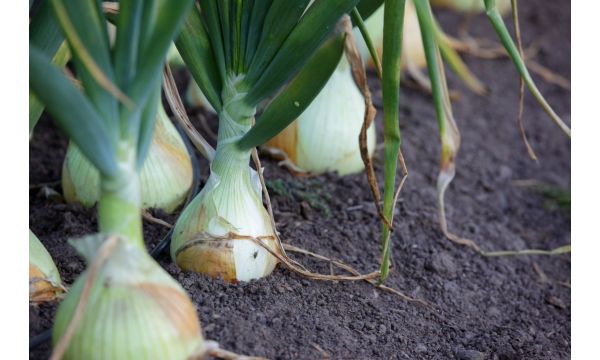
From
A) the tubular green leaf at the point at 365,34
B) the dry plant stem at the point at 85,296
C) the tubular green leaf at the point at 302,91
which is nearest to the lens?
the dry plant stem at the point at 85,296

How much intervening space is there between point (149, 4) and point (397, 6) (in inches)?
13.1

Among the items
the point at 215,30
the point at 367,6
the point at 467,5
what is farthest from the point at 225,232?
the point at 467,5

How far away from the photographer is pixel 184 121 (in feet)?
4.16

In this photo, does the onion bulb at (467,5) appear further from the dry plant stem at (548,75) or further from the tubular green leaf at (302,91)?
the tubular green leaf at (302,91)

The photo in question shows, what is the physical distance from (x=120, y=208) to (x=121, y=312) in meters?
0.12

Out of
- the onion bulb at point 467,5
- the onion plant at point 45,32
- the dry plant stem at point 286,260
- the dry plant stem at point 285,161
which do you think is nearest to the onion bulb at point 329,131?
the dry plant stem at point 285,161

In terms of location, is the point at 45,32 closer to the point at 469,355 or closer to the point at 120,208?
the point at 120,208

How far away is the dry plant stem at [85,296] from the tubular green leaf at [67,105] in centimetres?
10

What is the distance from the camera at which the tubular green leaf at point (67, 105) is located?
0.84 m

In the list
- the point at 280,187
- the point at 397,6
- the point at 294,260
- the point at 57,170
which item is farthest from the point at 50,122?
the point at 397,6

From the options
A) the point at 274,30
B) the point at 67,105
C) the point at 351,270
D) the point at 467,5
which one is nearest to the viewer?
the point at 67,105

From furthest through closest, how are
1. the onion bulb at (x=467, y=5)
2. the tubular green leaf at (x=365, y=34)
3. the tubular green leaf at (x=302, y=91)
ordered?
the onion bulb at (x=467, y=5) < the tubular green leaf at (x=365, y=34) < the tubular green leaf at (x=302, y=91)

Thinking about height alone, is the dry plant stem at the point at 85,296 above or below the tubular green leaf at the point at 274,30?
below

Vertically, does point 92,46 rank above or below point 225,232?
above
